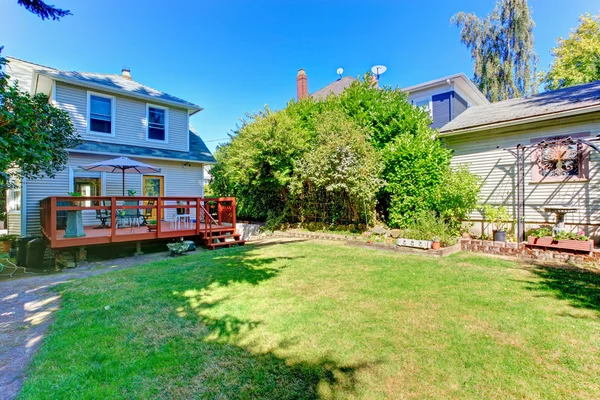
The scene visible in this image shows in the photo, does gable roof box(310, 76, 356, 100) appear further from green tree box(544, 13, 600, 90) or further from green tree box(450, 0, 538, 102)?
green tree box(544, 13, 600, 90)

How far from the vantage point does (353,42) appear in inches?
696

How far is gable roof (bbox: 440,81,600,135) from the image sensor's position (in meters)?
7.95

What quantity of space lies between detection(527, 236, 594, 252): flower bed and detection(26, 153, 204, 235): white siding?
39.4 feet

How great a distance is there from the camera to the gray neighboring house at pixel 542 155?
760 centimetres

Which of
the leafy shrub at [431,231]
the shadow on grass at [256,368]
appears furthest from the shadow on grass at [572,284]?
the shadow on grass at [256,368]

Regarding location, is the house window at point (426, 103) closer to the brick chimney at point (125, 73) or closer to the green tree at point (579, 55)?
the green tree at point (579, 55)

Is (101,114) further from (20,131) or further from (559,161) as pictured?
(559,161)

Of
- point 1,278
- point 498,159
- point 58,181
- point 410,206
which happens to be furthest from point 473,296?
point 58,181

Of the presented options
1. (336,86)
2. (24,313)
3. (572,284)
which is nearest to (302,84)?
(336,86)

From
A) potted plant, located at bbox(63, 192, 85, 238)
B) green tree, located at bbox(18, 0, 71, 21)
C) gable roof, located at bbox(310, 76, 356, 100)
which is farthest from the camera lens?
gable roof, located at bbox(310, 76, 356, 100)

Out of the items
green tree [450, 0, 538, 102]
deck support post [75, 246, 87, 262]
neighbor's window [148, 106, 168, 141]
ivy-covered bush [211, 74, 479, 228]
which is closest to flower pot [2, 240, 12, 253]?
deck support post [75, 246, 87, 262]

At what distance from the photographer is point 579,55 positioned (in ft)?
62.1

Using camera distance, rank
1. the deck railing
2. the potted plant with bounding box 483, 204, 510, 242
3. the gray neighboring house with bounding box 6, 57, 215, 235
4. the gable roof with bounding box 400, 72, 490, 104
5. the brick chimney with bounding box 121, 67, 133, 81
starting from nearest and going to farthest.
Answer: the deck railing
the potted plant with bounding box 483, 204, 510, 242
the gray neighboring house with bounding box 6, 57, 215, 235
the gable roof with bounding box 400, 72, 490, 104
the brick chimney with bounding box 121, 67, 133, 81

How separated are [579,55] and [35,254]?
101ft
